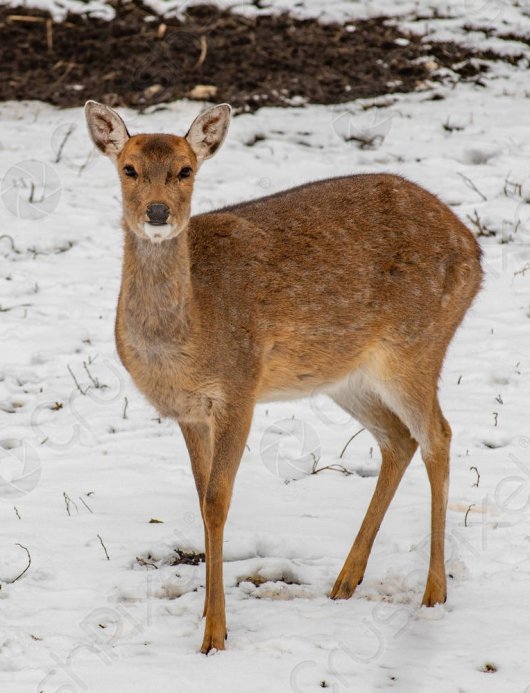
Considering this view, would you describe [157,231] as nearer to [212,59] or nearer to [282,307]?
[282,307]

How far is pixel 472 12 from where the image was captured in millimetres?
13180

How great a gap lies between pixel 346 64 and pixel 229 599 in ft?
27.0

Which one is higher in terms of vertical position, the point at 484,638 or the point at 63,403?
the point at 484,638

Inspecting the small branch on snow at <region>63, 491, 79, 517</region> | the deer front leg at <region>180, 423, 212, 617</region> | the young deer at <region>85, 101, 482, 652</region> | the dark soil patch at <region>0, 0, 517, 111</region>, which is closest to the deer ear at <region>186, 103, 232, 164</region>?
the young deer at <region>85, 101, 482, 652</region>

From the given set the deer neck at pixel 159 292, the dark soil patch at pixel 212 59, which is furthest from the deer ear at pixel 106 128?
the dark soil patch at pixel 212 59

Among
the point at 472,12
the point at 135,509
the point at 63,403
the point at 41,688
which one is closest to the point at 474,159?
the point at 472,12

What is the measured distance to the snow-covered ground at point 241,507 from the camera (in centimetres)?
484

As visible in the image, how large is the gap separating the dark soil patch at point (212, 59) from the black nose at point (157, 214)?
6789 millimetres

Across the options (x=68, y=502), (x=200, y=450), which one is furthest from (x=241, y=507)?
(x=68, y=502)

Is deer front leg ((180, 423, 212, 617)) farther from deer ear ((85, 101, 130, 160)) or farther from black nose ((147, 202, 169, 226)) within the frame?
deer ear ((85, 101, 130, 160))

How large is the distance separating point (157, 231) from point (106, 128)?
0.82 m

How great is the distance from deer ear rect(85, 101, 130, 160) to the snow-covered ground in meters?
1.88

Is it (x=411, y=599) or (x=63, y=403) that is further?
→ (x=63, y=403)

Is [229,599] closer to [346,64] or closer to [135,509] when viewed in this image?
[135,509]
